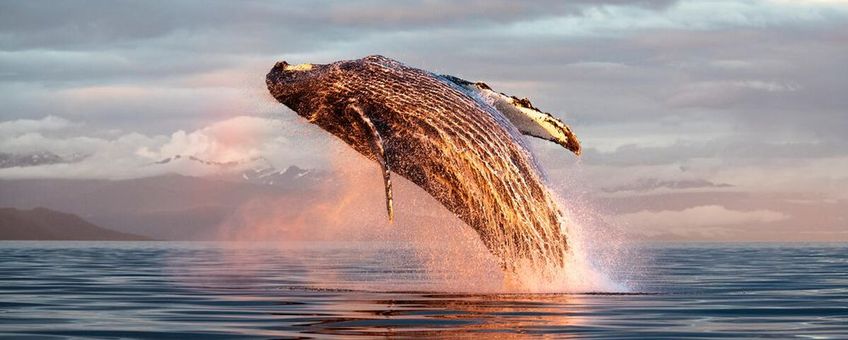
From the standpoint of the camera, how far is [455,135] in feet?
65.9

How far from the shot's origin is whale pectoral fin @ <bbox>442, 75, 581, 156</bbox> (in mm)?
20906

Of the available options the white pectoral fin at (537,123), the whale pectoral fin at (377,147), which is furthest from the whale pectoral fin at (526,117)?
the whale pectoral fin at (377,147)

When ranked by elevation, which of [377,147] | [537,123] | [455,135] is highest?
[537,123]

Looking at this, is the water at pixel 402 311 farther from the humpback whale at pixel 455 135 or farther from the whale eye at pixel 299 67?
the whale eye at pixel 299 67

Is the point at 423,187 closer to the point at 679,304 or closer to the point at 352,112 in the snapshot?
the point at 352,112

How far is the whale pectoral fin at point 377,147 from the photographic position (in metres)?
18.8

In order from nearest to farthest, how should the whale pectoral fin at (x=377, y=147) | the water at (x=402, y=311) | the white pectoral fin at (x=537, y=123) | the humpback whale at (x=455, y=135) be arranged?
the water at (x=402, y=311) → the whale pectoral fin at (x=377, y=147) → the humpback whale at (x=455, y=135) → the white pectoral fin at (x=537, y=123)

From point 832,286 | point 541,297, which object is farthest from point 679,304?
point 832,286

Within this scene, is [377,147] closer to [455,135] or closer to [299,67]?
[455,135]

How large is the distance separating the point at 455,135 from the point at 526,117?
1.62 m

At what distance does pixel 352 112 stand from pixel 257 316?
4581 millimetres

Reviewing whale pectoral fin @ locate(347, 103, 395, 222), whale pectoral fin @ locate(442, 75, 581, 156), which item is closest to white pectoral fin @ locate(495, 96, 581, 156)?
whale pectoral fin @ locate(442, 75, 581, 156)

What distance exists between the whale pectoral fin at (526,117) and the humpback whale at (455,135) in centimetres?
2

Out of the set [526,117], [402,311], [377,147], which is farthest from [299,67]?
[402,311]
